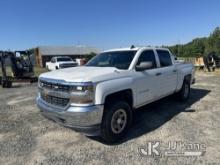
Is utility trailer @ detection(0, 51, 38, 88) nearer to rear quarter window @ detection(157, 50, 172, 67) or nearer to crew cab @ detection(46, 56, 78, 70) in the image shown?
crew cab @ detection(46, 56, 78, 70)

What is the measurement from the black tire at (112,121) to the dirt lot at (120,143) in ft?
0.54

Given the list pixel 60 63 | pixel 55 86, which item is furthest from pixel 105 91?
pixel 60 63

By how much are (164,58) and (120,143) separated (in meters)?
3.08

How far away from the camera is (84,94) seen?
3.81 m

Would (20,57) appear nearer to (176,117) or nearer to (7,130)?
(7,130)

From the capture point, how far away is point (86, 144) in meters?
4.39

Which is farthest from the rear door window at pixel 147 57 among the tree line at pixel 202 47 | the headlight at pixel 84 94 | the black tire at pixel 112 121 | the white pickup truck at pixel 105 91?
the tree line at pixel 202 47

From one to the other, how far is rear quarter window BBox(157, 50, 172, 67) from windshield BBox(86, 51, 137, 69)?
3.76 feet

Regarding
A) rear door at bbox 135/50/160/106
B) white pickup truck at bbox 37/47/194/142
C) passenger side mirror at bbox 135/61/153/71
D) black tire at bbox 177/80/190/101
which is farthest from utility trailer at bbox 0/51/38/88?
passenger side mirror at bbox 135/61/153/71

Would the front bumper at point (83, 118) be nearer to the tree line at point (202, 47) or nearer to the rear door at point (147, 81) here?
the rear door at point (147, 81)

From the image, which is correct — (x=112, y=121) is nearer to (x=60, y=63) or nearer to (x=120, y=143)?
(x=120, y=143)

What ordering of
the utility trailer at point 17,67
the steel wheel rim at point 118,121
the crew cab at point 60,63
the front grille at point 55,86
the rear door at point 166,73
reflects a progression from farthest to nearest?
1. the crew cab at point 60,63
2. the utility trailer at point 17,67
3. the rear door at point 166,73
4. the steel wheel rim at point 118,121
5. the front grille at point 55,86

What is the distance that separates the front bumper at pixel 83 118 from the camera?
382 cm

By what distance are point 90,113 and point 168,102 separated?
436cm
